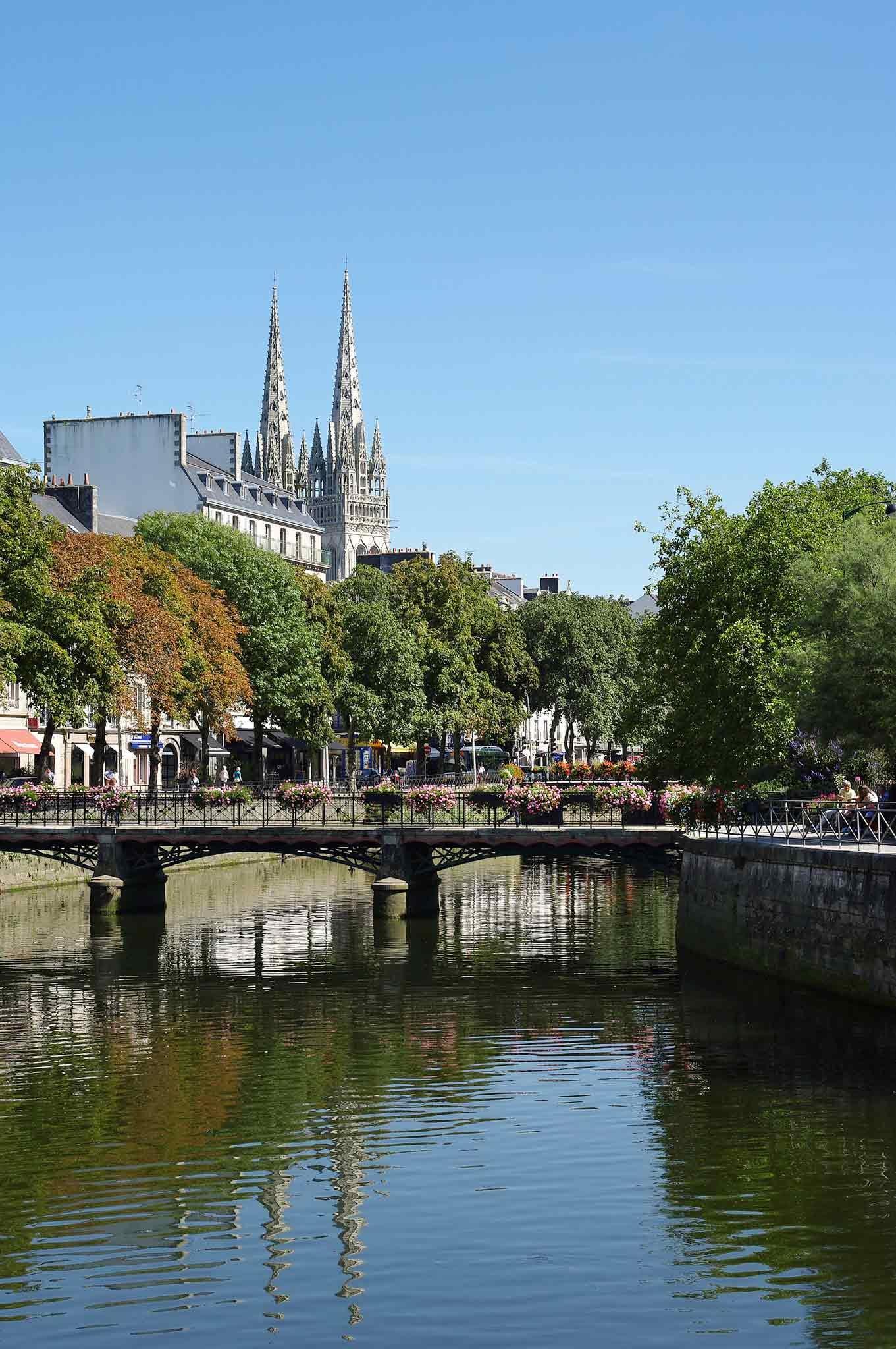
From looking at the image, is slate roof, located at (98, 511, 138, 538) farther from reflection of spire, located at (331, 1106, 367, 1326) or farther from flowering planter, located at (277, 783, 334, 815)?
reflection of spire, located at (331, 1106, 367, 1326)

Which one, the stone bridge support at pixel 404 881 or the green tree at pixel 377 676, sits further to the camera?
the green tree at pixel 377 676

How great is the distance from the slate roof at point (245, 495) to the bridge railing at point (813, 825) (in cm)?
6791

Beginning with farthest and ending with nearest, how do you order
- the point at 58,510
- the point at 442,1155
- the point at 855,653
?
the point at 58,510 → the point at 855,653 → the point at 442,1155

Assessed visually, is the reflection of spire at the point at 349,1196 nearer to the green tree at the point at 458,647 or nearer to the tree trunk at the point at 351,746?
the tree trunk at the point at 351,746

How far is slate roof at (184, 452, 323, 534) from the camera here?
376ft

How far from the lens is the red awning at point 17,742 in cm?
7806

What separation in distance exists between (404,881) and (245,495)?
72.8 m

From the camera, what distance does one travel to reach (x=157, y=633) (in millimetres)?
65688

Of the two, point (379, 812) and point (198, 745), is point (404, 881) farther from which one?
point (198, 745)

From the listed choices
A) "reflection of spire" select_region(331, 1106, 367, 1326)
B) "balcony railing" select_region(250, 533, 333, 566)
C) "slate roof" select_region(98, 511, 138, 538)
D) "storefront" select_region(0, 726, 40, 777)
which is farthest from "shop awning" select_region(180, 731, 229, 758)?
"reflection of spire" select_region(331, 1106, 367, 1326)

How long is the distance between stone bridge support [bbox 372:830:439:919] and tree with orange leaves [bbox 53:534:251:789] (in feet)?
36.7

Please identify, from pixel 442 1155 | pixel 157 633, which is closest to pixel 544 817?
pixel 157 633

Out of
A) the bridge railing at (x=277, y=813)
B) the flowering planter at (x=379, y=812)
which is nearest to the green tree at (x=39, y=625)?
the bridge railing at (x=277, y=813)

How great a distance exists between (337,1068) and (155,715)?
39.2 metres
